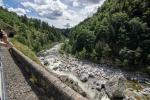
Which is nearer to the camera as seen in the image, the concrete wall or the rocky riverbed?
the concrete wall

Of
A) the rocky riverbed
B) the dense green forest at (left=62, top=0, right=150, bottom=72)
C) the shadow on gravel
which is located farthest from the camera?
the dense green forest at (left=62, top=0, right=150, bottom=72)

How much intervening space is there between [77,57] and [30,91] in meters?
91.1

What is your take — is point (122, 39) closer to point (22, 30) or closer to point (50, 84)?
point (22, 30)

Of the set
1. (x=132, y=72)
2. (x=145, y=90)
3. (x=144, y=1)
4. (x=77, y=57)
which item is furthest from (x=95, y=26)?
(x=145, y=90)

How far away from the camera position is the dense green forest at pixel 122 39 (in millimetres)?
78062

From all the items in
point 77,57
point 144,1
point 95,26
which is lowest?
point 77,57

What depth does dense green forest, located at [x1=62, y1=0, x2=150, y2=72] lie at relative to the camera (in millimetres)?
78062

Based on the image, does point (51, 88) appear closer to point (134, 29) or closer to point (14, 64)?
point (14, 64)

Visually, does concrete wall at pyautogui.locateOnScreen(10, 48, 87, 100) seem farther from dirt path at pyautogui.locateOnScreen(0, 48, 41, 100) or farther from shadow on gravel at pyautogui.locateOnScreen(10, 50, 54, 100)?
dirt path at pyautogui.locateOnScreen(0, 48, 41, 100)

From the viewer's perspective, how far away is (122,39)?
3487 inches

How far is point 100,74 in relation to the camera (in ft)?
217

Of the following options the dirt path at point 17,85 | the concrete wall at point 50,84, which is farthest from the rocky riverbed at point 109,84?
the concrete wall at point 50,84

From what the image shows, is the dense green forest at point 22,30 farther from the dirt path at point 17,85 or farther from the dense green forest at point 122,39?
the dense green forest at point 122,39

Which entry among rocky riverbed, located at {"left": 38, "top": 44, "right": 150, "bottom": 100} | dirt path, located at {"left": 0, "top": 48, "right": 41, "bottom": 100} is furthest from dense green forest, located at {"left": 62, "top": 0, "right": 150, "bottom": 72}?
dirt path, located at {"left": 0, "top": 48, "right": 41, "bottom": 100}
